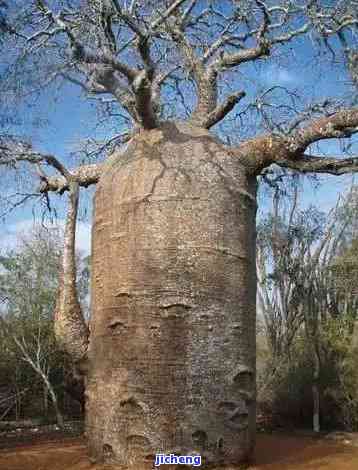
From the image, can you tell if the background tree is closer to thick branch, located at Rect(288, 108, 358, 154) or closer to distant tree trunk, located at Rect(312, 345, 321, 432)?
distant tree trunk, located at Rect(312, 345, 321, 432)

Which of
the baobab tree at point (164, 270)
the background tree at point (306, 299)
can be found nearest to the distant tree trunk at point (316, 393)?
the background tree at point (306, 299)

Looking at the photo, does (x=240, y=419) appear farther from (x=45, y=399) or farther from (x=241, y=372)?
(x=45, y=399)

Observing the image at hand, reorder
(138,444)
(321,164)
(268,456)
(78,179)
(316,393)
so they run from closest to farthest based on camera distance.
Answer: (138,444), (321,164), (268,456), (78,179), (316,393)

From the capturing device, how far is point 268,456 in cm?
486

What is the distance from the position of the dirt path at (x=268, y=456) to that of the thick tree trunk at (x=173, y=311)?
406 millimetres

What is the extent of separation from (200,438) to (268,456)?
4.05ft

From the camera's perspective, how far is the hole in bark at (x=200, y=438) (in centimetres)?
388

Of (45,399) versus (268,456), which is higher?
(45,399)

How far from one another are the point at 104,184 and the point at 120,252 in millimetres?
707

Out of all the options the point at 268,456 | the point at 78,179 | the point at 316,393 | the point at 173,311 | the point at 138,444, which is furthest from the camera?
the point at 316,393

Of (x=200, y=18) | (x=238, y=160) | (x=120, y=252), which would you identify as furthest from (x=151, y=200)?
(x=200, y=18)

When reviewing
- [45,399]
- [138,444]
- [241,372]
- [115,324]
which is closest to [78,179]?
[115,324]

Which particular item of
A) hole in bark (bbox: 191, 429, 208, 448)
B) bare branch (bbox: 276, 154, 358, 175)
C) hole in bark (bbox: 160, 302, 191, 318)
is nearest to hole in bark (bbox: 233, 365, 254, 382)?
hole in bark (bbox: 191, 429, 208, 448)

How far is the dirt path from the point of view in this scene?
14.5ft
